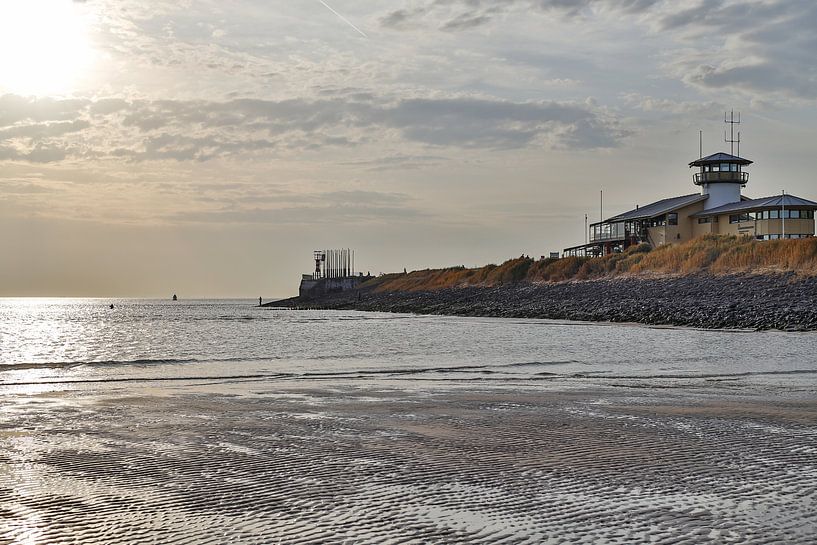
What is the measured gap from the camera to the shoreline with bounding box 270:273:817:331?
36.4 metres

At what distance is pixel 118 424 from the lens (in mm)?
9438

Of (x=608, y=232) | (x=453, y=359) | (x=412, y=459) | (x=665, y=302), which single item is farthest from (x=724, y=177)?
(x=412, y=459)

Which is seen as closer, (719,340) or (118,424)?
(118,424)

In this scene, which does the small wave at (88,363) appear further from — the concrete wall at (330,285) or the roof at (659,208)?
the concrete wall at (330,285)

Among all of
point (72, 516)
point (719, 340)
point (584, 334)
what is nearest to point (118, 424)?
point (72, 516)

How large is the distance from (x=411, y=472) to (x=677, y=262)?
182 feet

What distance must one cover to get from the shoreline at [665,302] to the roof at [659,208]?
619 inches

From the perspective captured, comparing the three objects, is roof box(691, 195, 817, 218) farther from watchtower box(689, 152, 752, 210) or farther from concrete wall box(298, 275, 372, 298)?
concrete wall box(298, 275, 372, 298)

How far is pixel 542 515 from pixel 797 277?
4367 cm

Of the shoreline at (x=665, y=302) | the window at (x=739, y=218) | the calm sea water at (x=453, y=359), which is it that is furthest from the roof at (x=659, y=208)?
the calm sea water at (x=453, y=359)

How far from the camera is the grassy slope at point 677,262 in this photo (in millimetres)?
48219

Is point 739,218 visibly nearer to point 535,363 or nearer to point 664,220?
point 664,220

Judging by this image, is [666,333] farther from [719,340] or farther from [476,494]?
[476,494]

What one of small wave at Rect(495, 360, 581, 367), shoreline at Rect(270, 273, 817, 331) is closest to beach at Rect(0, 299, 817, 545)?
small wave at Rect(495, 360, 581, 367)
